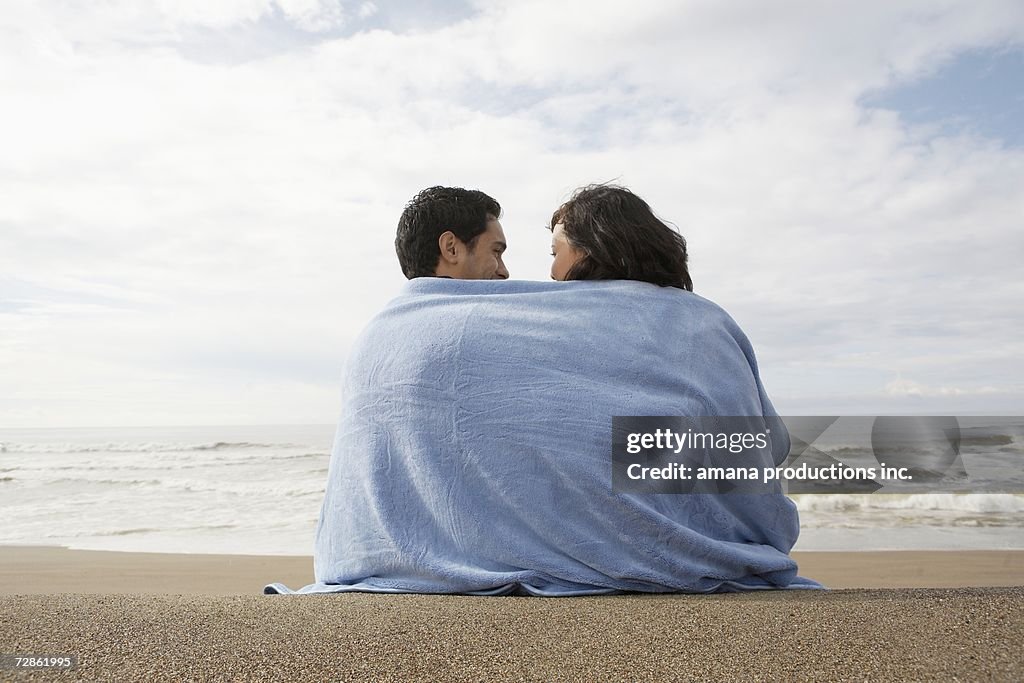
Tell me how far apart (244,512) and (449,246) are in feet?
25.1

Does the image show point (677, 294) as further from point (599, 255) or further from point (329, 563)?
point (329, 563)

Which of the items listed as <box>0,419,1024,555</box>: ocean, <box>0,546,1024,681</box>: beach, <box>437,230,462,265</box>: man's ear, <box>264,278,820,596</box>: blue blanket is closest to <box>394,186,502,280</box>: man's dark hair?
<box>437,230,462,265</box>: man's ear

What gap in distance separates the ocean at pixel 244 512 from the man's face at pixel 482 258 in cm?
495

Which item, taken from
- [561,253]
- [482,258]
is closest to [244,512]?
[482,258]

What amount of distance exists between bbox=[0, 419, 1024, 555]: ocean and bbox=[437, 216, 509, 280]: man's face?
495 cm

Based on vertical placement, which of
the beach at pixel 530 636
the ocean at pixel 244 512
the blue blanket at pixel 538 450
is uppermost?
the blue blanket at pixel 538 450

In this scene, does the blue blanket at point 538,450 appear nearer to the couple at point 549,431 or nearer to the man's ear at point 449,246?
the couple at point 549,431

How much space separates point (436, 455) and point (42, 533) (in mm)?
7419

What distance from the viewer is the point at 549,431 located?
2.06 meters

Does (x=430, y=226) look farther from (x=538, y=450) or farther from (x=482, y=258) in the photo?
(x=538, y=450)

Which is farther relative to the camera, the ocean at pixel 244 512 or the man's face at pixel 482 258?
the ocean at pixel 244 512

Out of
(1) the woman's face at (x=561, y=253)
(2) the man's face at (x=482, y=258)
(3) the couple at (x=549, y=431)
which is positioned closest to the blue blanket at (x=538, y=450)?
(3) the couple at (x=549, y=431)

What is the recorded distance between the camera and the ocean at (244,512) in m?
7.37

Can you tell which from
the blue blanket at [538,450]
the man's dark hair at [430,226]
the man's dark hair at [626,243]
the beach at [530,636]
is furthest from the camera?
the man's dark hair at [430,226]
